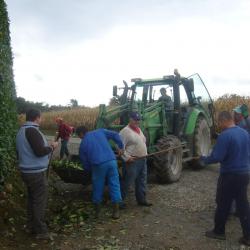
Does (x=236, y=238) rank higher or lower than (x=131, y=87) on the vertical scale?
lower

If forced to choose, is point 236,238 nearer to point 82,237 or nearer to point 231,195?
point 231,195

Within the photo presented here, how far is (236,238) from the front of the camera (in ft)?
19.3

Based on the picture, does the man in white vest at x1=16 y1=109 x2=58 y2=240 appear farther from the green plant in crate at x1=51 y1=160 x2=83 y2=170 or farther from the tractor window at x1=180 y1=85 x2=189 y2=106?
the tractor window at x1=180 y1=85 x2=189 y2=106

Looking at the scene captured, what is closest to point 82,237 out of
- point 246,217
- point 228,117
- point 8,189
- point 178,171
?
point 8,189

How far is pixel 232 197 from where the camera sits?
584 centimetres

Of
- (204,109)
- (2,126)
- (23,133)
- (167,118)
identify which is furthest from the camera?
(204,109)

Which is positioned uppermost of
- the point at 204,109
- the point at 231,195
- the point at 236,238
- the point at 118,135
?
the point at 204,109

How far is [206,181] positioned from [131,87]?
303 cm

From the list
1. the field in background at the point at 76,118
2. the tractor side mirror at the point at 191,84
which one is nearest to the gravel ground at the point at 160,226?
the tractor side mirror at the point at 191,84

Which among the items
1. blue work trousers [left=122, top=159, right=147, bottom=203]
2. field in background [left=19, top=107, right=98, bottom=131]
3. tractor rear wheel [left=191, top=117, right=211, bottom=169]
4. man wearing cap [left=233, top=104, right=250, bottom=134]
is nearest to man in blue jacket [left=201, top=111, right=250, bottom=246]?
man wearing cap [left=233, top=104, right=250, bottom=134]

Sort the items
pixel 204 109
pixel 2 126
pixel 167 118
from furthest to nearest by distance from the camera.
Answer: pixel 204 109, pixel 167 118, pixel 2 126

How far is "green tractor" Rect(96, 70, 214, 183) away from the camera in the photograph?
881cm

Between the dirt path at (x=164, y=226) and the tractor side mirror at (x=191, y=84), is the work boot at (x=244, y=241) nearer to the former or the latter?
the dirt path at (x=164, y=226)

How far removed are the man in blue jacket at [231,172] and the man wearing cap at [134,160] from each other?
5.81ft
